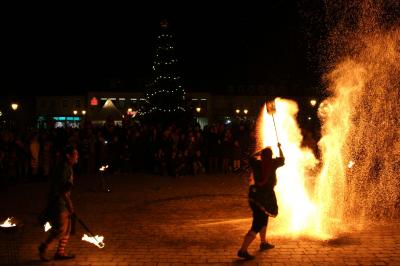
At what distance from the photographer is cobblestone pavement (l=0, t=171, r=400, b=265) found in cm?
715

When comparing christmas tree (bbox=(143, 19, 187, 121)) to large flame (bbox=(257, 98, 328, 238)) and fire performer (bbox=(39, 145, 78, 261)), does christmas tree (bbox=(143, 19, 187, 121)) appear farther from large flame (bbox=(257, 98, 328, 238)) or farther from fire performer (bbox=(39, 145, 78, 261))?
fire performer (bbox=(39, 145, 78, 261))

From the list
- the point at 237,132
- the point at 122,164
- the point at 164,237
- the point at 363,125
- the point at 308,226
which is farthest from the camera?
the point at 237,132

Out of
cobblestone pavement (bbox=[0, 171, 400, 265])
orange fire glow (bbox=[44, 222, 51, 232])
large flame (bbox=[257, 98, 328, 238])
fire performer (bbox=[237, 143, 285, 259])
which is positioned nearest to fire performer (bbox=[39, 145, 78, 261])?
orange fire glow (bbox=[44, 222, 51, 232])

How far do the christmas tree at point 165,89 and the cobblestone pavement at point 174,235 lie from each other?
53.9ft

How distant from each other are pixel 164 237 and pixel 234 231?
1.40 meters

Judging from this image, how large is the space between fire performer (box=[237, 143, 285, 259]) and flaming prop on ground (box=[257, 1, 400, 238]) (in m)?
1.55

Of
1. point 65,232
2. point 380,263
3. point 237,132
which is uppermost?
point 237,132

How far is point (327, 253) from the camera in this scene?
23.9 feet

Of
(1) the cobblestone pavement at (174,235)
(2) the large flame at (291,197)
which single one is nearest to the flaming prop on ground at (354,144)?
(2) the large flame at (291,197)

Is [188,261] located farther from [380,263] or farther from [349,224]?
[349,224]

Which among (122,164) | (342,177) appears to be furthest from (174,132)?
(342,177)

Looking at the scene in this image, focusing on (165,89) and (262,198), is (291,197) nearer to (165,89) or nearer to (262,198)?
(262,198)

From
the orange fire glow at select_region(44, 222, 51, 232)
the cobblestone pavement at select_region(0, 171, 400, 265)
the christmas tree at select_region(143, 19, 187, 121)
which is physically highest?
the christmas tree at select_region(143, 19, 187, 121)

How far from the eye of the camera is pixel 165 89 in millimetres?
30266
